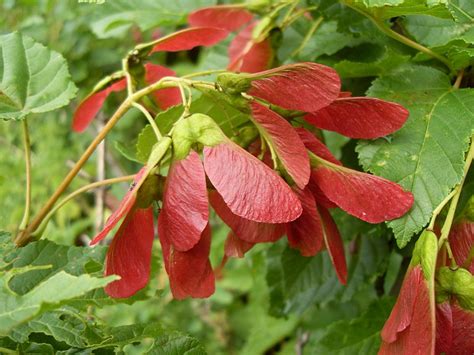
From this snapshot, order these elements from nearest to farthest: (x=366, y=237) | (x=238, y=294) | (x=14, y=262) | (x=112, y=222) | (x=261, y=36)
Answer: (x=112, y=222)
(x=14, y=262)
(x=261, y=36)
(x=366, y=237)
(x=238, y=294)

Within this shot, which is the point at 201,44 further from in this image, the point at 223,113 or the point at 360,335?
the point at 360,335

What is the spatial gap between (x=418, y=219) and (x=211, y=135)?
0.21 metres

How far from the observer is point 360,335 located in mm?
957

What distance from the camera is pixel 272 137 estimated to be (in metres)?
0.69

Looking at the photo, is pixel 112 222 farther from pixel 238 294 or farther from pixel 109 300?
pixel 238 294

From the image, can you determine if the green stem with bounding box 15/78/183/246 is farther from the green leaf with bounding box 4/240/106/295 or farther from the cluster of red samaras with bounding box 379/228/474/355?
the cluster of red samaras with bounding box 379/228/474/355

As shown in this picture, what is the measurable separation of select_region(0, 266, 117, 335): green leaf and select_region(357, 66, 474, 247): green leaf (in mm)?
Answer: 290

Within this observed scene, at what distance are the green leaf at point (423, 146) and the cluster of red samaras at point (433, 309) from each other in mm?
32

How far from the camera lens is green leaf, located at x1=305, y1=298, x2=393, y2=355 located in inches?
37.1

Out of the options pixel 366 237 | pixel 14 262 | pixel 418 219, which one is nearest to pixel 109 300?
pixel 14 262

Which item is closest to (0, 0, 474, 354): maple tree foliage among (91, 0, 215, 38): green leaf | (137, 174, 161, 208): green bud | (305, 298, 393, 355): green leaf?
(137, 174, 161, 208): green bud

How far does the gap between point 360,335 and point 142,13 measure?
651 millimetres

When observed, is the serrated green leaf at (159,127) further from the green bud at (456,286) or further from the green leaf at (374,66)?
the green bud at (456,286)

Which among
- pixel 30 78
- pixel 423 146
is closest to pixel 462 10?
pixel 423 146
